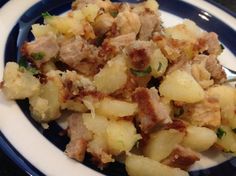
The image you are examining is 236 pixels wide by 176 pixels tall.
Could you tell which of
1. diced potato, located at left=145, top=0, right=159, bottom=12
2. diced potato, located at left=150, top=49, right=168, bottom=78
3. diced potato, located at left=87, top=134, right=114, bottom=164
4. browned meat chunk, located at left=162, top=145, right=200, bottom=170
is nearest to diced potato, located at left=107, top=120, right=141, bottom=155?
diced potato, located at left=87, top=134, right=114, bottom=164

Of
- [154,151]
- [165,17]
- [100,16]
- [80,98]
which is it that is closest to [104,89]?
[80,98]

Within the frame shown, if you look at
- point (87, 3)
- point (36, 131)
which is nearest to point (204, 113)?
point (36, 131)

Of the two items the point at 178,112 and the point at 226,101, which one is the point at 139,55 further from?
the point at 226,101

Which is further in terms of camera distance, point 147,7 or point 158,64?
point 147,7

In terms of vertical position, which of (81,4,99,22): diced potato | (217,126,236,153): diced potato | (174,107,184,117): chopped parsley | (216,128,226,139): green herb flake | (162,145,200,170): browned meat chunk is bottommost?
(217,126,236,153): diced potato

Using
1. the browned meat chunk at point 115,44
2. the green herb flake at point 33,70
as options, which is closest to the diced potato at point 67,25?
the browned meat chunk at point 115,44

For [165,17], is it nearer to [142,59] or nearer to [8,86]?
[142,59]

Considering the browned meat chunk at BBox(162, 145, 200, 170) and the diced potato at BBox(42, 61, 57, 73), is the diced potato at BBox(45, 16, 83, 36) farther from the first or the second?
the browned meat chunk at BBox(162, 145, 200, 170)
